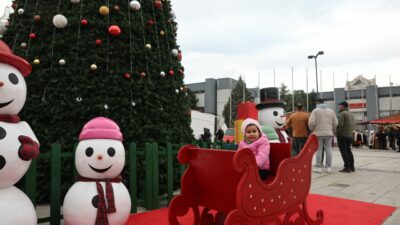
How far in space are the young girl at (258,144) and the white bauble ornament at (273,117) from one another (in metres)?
4.48

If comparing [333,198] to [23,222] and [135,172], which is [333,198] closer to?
[135,172]

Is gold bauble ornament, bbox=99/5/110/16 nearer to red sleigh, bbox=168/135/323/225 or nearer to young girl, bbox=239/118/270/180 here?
red sleigh, bbox=168/135/323/225

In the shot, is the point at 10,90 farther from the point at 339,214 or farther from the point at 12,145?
the point at 339,214

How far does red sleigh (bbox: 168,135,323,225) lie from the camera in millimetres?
2867

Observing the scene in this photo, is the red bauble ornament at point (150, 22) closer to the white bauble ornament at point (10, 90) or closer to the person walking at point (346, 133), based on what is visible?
the white bauble ornament at point (10, 90)

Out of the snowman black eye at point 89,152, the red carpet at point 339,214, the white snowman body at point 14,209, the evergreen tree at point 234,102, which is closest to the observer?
the white snowman body at point 14,209

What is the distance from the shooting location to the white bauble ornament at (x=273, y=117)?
27.7ft

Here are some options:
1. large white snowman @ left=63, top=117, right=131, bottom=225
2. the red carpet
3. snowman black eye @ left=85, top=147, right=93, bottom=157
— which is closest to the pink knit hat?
large white snowman @ left=63, top=117, right=131, bottom=225

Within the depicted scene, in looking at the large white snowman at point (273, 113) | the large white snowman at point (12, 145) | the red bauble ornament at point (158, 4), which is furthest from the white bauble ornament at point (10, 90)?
the large white snowman at point (273, 113)

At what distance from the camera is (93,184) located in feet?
11.3

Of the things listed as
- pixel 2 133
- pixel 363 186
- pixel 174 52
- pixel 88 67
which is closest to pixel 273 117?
pixel 363 186

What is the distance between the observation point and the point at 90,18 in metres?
4.87

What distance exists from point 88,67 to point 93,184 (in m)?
1.99

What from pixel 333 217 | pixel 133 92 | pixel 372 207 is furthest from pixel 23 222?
pixel 372 207
